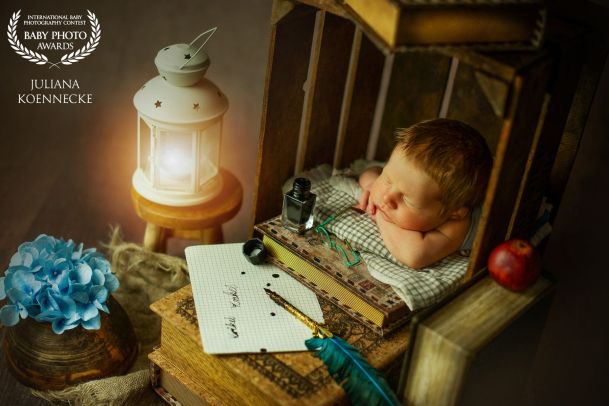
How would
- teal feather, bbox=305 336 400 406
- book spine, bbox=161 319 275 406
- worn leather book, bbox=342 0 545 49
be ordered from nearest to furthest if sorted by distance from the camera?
worn leather book, bbox=342 0 545 49
teal feather, bbox=305 336 400 406
book spine, bbox=161 319 275 406

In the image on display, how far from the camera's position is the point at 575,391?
1.84 metres

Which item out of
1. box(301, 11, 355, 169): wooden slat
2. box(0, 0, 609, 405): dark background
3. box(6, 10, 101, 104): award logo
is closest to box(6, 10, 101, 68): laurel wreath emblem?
box(6, 10, 101, 104): award logo

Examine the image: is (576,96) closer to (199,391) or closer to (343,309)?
(343,309)

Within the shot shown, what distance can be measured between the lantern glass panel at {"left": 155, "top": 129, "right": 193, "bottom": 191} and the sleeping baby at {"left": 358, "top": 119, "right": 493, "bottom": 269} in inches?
22.8

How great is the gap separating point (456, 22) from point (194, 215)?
3.12 feet

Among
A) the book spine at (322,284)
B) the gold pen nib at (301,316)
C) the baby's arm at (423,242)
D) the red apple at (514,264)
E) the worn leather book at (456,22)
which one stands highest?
the worn leather book at (456,22)

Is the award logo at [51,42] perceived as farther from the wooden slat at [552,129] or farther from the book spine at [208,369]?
the wooden slat at [552,129]

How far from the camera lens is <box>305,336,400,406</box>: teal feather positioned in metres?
1.35

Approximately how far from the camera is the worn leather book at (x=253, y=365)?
4.56 ft

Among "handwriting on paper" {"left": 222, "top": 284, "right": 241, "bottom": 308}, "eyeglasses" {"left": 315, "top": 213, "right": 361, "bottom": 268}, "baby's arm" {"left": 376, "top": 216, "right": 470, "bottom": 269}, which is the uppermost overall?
"baby's arm" {"left": 376, "top": 216, "right": 470, "bottom": 269}

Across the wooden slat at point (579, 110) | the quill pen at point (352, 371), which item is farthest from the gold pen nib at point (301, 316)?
Answer: the wooden slat at point (579, 110)

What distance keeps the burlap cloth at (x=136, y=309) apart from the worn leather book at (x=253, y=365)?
10 cm

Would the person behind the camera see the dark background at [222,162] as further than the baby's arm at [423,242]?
Yes

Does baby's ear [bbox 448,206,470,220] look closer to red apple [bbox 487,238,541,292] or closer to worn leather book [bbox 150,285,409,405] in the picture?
red apple [bbox 487,238,541,292]
